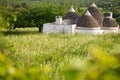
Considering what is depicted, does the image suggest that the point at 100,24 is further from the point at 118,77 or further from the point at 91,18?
the point at 118,77

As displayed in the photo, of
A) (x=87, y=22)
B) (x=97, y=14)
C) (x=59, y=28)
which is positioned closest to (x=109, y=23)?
(x=97, y=14)

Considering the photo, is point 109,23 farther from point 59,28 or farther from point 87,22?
point 59,28

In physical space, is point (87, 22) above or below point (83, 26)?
above

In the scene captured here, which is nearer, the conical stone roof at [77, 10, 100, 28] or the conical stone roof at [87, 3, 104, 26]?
the conical stone roof at [77, 10, 100, 28]

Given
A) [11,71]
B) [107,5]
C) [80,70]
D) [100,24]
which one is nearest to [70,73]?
[80,70]

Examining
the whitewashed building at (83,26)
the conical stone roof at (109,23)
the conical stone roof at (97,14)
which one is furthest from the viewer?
the conical stone roof at (97,14)

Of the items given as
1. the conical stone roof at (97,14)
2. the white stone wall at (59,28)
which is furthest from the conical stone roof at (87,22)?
the conical stone roof at (97,14)

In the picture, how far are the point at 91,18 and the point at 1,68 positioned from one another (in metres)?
30.6

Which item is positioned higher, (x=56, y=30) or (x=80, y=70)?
(x=80, y=70)

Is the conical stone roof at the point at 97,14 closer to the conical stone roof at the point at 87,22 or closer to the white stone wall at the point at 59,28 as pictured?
the conical stone roof at the point at 87,22

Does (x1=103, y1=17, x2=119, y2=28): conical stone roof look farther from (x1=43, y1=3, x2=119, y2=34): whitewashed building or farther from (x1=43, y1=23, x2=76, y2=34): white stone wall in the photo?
(x1=43, y1=23, x2=76, y2=34): white stone wall

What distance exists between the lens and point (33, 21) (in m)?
35.6

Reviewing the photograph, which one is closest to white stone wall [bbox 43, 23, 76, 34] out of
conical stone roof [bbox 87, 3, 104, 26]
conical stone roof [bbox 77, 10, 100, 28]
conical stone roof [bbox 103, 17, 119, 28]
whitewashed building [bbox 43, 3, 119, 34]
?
whitewashed building [bbox 43, 3, 119, 34]

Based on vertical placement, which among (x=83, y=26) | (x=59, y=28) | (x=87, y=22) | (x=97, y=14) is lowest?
(x=59, y=28)
